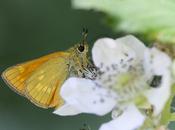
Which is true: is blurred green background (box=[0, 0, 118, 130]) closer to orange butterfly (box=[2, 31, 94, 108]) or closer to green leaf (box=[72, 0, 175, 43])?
orange butterfly (box=[2, 31, 94, 108])

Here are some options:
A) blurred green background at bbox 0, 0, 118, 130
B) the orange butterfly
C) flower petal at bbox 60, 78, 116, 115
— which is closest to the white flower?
flower petal at bbox 60, 78, 116, 115

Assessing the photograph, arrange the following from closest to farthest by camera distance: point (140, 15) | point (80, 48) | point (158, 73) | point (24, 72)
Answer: point (140, 15), point (158, 73), point (80, 48), point (24, 72)

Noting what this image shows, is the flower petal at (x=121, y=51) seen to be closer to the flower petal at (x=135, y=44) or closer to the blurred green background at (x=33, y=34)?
the flower petal at (x=135, y=44)

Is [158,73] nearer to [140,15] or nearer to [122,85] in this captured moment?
[122,85]

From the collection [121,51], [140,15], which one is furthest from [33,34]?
[140,15]

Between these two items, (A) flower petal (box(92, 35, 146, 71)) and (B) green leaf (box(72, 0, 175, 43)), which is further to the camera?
(A) flower petal (box(92, 35, 146, 71))

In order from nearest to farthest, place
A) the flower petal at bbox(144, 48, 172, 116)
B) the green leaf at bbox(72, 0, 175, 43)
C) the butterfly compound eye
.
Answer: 1. the green leaf at bbox(72, 0, 175, 43)
2. the flower petal at bbox(144, 48, 172, 116)
3. the butterfly compound eye

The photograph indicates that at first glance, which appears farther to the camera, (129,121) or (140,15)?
(129,121)
